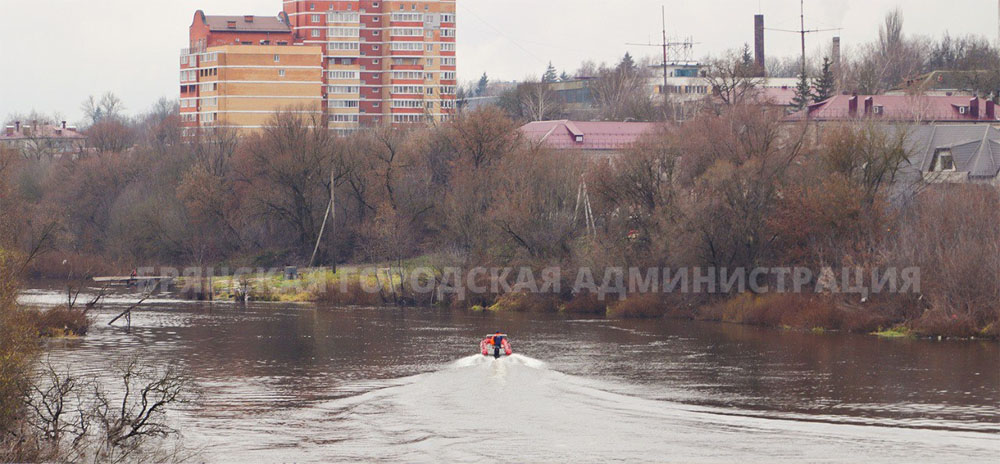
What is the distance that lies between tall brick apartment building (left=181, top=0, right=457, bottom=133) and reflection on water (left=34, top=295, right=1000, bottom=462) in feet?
292

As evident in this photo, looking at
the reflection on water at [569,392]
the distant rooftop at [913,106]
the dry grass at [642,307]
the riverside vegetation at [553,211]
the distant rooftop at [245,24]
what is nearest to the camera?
the reflection on water at [569,392]

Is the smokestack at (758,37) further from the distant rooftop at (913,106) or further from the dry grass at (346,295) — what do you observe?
the dry grass at (346,295)

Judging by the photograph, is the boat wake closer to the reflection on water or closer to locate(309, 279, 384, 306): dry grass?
the reflection on water

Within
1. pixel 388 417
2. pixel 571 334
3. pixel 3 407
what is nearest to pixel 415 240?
pixel 571 334

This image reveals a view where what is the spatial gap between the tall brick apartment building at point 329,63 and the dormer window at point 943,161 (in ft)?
268

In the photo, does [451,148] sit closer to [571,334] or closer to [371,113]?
[571,334]

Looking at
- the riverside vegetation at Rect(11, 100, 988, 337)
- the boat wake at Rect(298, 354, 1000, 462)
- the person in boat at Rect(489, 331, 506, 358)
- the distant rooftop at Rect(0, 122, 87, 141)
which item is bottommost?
the boat wake at Rect(298, 354, 1000, 462)

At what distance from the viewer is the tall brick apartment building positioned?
5591 inches

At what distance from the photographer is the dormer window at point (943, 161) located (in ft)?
225

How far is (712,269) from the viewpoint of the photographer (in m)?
60.2

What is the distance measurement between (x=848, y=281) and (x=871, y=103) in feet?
136

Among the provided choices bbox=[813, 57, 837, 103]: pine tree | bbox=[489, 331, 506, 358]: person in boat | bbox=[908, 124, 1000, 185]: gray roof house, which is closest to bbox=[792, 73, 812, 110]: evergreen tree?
bbox=[813, 57, 837, 103]: pine tree

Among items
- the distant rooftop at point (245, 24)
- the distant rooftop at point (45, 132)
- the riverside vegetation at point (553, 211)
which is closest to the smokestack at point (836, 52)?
the riverside vegetation at point (553, 211)

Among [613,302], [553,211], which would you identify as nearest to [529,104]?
[553,211]
